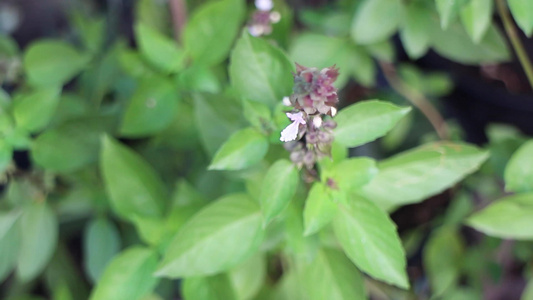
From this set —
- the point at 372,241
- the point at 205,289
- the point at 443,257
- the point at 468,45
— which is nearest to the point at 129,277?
the point at 205,289

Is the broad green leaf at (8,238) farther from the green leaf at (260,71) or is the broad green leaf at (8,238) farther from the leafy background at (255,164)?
the green leaf at (260,71)

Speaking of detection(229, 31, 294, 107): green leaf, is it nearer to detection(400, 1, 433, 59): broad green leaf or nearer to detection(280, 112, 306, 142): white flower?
detection(280, 112, 306, 142): white flower

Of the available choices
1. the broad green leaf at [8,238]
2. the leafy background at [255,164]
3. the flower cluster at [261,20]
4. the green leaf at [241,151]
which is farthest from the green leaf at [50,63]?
the green leaf at [241,151]

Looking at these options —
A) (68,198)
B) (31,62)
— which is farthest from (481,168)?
(31,62)

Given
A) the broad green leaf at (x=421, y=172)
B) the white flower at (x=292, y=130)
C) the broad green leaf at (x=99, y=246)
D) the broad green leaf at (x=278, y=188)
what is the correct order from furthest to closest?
the broad green leaf at (x=99, y=246) → the broad green leaf at (x=421, y=172) → the broad green leaf at (x=278, y=188) → the white flower at (x=292, y=130)

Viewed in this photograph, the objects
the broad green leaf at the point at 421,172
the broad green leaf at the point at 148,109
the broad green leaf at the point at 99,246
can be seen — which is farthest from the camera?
the broad green leaf at the point at 99,246

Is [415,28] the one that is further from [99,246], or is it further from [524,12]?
[99,246]

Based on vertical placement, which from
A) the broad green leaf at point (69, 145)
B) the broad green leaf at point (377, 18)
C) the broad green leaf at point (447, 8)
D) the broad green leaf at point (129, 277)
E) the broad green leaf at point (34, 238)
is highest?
the broad green leaf at point (447, 8)
